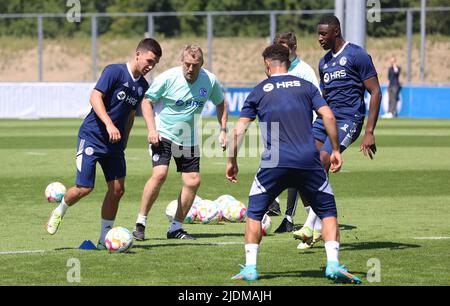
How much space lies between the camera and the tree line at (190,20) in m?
48.4

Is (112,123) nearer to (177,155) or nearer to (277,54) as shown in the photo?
(177,155)

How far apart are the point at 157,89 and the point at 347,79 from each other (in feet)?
6.71

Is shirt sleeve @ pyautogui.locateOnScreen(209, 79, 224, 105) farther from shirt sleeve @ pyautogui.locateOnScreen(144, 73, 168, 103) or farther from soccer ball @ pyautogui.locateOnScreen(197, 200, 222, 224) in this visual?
soccer ball @ pyautogui.locateOnScreen(197, 200, 222, 224)

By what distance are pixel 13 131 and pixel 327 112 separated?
76.2ft

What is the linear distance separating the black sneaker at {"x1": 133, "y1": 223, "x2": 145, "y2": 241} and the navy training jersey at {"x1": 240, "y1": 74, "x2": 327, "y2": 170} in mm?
3004

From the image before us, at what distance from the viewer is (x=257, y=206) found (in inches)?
330

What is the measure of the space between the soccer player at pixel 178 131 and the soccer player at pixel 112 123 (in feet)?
1.92

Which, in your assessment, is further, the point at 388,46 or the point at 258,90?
the point at 388,46

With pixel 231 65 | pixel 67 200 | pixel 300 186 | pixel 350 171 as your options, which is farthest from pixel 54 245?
pixel 231 65

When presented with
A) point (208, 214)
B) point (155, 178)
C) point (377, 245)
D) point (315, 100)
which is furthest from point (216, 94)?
point (315, 100)

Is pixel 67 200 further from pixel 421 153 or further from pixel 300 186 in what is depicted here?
pixel 421 153

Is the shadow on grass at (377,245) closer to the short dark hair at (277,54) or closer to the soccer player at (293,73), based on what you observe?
the soccer player at (293,73)

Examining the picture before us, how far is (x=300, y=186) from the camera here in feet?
27.5

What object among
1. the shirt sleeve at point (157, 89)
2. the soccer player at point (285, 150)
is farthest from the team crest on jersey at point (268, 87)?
the shirt sleeve at point (157, 89)
